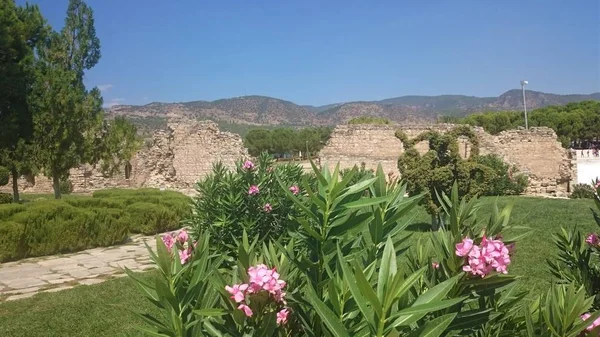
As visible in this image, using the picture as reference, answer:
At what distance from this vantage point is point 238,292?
49.8 inches

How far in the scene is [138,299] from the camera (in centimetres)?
544

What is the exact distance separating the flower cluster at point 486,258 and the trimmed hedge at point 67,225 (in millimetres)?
6261

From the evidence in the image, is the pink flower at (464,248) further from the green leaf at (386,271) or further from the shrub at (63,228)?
the shrub at (63,228)

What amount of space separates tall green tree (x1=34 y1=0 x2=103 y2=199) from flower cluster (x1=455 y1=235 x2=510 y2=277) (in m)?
14.1

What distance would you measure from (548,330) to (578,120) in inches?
1992

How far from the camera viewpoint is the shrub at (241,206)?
16.6ft

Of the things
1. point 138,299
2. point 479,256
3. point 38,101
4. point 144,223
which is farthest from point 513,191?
point 479,256

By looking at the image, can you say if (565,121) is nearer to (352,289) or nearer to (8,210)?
(8,210)

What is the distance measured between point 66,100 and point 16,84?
2.83 m

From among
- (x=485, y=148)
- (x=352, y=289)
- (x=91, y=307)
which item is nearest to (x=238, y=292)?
(x=352, y=289)

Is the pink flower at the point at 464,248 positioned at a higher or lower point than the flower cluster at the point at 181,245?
higher

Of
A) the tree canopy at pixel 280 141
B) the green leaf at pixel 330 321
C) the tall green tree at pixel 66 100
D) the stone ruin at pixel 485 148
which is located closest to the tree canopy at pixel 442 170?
the green leaf at pixel 330 321

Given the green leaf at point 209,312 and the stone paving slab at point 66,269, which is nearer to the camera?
the green leaf at point 209,312

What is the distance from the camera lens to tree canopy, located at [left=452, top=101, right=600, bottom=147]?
44656 mm
